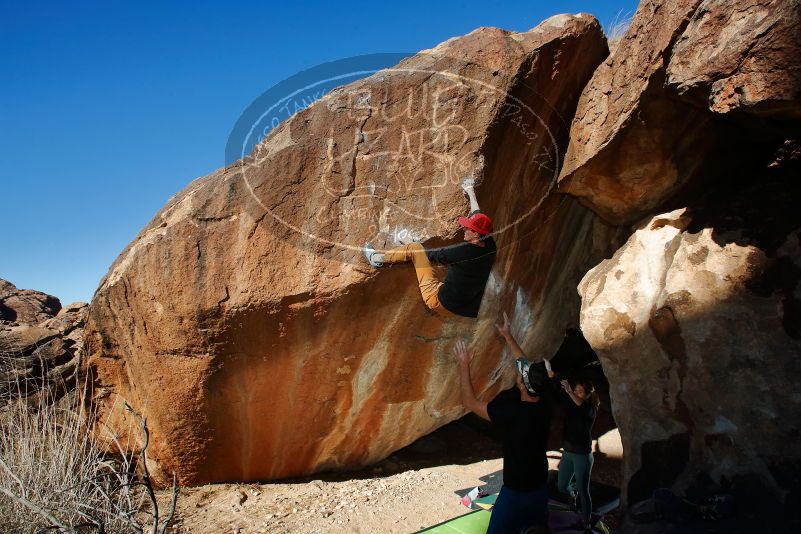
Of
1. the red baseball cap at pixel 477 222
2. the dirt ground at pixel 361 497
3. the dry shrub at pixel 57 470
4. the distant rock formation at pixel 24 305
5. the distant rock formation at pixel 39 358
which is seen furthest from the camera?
the distant rock formation at pixel 24 305

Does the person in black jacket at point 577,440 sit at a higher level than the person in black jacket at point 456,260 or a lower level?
lower

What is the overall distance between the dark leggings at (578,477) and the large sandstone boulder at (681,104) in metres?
1.51

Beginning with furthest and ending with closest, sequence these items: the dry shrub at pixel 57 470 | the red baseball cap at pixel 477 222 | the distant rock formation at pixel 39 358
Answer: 1. the distant rock formation at pixel 39 358
2. the red baseball cap at pixel 477 222
3. the dry shrub at pixel 57 470

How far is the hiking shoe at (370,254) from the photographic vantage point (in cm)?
313

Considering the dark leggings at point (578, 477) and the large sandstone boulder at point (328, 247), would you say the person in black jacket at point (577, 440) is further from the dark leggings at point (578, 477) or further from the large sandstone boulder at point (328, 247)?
the large sandstone boulder at point (328, 247)

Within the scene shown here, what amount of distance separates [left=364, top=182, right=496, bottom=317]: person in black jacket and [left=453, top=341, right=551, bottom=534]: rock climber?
2.68ft

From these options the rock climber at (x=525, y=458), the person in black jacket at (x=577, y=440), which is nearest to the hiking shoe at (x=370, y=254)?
the rock climber at (x=525, y=458)

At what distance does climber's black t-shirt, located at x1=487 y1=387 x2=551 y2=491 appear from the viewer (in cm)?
245

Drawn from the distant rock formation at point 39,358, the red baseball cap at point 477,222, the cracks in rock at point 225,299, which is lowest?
the distant rock formation at point 39,358

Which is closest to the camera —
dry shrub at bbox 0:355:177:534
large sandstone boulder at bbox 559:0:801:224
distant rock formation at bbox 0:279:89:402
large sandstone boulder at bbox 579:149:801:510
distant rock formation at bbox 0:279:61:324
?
large sandstone boulder at bbox 559:0:801:224

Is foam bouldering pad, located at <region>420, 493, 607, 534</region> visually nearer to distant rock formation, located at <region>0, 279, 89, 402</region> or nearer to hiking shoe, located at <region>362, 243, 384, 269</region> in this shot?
hiking shoe, located at <region>362, 243, 384, 269</region>

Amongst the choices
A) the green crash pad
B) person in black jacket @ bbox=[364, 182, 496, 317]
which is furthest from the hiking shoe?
the green crash pad

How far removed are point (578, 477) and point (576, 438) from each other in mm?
227

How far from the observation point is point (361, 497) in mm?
3582
